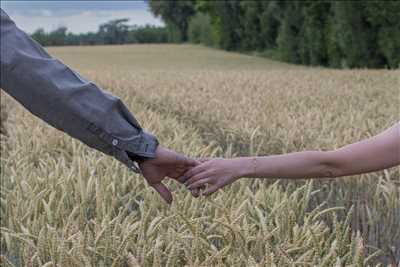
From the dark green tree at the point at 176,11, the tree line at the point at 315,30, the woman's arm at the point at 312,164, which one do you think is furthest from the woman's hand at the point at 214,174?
the dark green tree at the point at 176,11

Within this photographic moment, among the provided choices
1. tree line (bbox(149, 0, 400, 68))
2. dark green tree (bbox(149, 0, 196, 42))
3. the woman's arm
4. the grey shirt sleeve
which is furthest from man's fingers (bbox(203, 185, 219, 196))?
dark green tree (bbox(149, 0, 196, 42))

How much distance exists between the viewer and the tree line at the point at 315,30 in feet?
68.9

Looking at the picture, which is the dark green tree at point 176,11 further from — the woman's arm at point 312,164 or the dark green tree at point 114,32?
the woman's arm at point 312,164

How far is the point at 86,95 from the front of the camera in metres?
1.82

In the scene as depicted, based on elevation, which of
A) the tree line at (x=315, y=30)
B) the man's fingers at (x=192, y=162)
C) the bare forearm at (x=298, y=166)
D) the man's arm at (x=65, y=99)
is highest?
the man's arm at (x=65, y=99)

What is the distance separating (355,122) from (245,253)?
9.78ft

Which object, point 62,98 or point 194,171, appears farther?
point 194,171

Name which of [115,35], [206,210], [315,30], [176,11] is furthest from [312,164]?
[115,35]

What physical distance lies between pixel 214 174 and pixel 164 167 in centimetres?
18

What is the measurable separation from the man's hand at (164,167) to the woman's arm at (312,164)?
0.18 ft

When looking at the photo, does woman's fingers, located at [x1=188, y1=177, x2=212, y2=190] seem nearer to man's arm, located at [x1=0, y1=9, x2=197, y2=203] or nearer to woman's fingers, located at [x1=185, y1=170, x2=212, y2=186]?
woman's fingers, located at [x1=185, y1=170, x2=212, y2=186]

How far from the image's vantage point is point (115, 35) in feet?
227

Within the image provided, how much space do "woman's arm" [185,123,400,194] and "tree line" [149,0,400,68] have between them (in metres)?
18.5

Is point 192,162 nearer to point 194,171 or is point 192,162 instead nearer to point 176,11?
point 194,171
